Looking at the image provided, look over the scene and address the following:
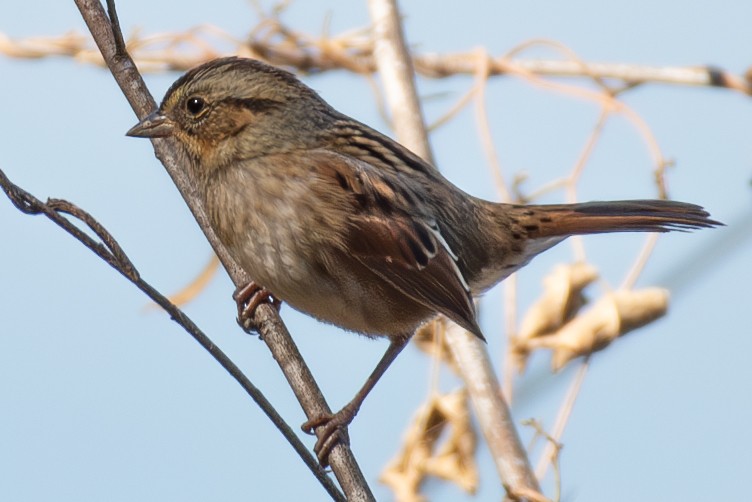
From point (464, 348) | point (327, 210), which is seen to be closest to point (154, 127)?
point (327, 210)

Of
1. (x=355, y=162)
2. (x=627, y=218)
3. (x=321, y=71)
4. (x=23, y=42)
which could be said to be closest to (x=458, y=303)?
(x=355, y=162)

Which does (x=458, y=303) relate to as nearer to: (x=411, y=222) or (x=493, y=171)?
(x=411, y=222)

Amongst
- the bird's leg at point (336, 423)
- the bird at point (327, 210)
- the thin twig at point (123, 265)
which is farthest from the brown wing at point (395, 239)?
the thin twig at point (123, 265)

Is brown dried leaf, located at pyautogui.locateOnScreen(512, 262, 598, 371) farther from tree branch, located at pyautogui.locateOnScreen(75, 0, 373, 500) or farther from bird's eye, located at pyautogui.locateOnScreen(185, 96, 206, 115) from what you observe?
bird's eye, located at pyautogui.locateOnScreen(185, 96, 206, 115)

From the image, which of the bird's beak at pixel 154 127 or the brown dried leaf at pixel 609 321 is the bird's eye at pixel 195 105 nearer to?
the bird's beak at pixel 154 127

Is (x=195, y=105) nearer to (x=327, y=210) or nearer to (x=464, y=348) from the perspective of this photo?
(x=327, y=210)

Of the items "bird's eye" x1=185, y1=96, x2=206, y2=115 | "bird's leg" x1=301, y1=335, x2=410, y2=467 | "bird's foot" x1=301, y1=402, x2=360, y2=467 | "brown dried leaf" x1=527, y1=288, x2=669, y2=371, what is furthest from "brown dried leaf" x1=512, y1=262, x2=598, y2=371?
"bird's eye" x1=185, y1=96, x2=206, y2=115
